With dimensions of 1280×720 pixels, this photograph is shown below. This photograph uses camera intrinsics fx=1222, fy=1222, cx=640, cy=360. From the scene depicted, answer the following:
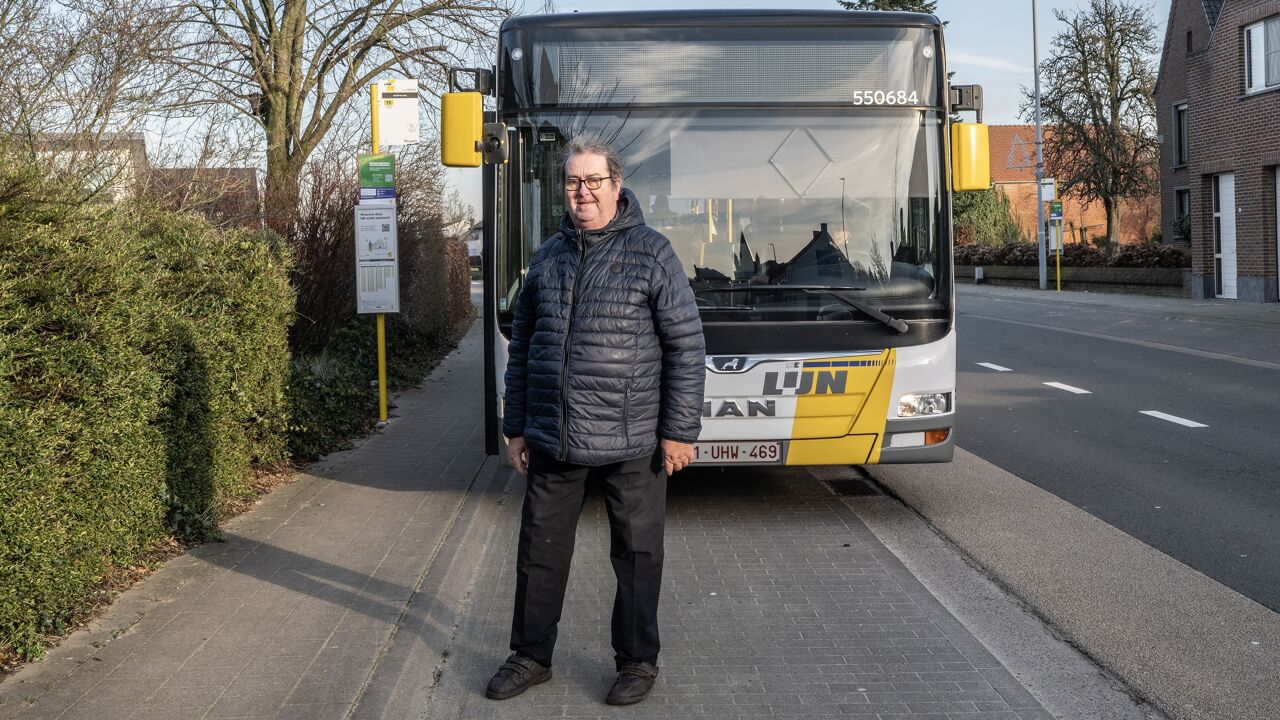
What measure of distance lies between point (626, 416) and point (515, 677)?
3.43ft

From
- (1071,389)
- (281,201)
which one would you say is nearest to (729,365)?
(281,201)

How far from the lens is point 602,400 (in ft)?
14.0

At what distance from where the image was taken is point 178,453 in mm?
6180

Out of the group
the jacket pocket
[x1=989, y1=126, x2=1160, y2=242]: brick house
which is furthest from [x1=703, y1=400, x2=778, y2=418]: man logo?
[x1=989, y1=126, x2=1160, y2=242]: brick house

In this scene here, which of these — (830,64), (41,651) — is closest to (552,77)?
(830,64)

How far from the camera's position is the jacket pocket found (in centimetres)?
429

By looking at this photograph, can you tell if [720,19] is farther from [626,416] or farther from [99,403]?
[99,403]

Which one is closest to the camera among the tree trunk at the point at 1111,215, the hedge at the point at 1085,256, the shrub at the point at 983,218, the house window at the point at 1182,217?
the hedge at the point at 1085,256

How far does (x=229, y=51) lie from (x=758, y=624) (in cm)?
1424

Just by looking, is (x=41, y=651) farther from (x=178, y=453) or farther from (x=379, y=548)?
(x=379, y=548)

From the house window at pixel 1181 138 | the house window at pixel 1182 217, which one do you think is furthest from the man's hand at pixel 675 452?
the house window at pixel 1181 138

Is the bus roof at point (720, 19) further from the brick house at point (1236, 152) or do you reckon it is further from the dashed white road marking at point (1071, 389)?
the brick house at point (1236, 152)

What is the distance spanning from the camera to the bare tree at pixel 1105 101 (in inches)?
1767

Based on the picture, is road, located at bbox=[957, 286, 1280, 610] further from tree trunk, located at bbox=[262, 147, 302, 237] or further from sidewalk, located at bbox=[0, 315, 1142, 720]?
tree trunk, located at bbox=[262, 147, 302, 237]
